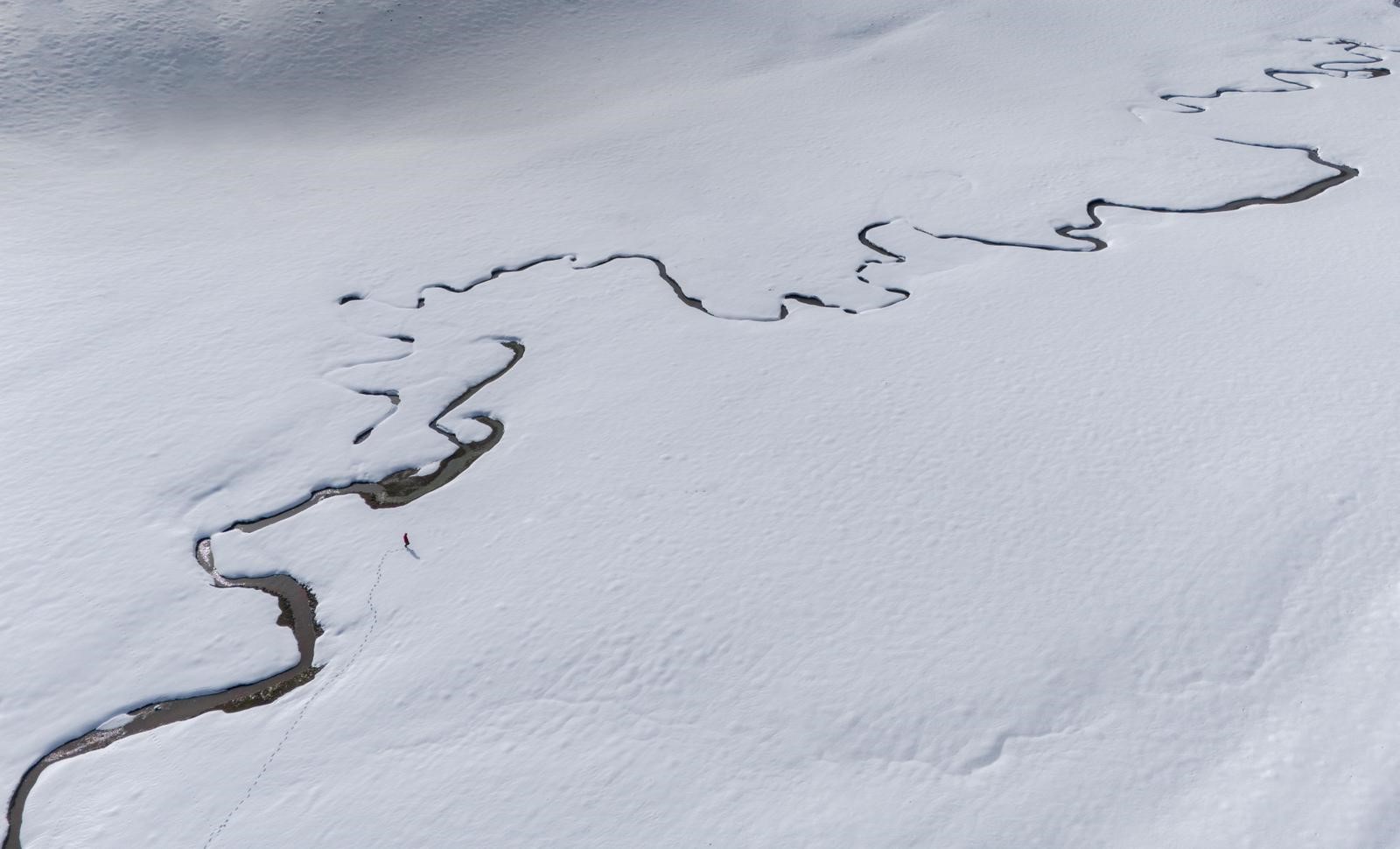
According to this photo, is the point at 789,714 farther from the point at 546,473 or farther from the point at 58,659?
the point at 58,659

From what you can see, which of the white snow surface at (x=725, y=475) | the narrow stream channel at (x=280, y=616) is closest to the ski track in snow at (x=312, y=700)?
the white snow surface at (x=725, y=475)

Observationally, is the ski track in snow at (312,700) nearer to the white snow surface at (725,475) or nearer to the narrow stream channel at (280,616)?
the white snow surface at (725,475)

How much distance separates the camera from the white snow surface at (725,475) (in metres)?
6.60

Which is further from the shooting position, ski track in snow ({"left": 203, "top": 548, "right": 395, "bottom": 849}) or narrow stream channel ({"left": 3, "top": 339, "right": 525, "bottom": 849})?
narrow stream channel ({"left": 3, "top": 339, "right": 525, "bottom": 849})

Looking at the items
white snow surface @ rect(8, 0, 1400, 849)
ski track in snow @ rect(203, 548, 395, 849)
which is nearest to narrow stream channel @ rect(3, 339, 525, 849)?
white snow surface @ rect(8, 0, 1400, 849)

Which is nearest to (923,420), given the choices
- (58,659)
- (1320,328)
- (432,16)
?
(1320,328)

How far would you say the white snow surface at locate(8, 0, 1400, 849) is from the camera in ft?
21.6

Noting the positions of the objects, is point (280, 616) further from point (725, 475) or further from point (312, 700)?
point (725, 475)

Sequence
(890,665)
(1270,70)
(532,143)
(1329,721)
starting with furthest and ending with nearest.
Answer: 1. (1270,70)
2. (532,143)
3. (890,665)
4. (1329,721)

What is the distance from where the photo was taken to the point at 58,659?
7.71 meters

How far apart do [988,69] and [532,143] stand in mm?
7923

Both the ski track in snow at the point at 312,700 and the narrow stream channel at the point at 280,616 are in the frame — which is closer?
the ski track in snow at the point at 312,700

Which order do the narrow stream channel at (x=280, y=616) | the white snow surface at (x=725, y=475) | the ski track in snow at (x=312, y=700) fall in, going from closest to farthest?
the ski track in snow at (x=312, y=700) → the white snow surface at (x=725, y=475) → the narrow stream channel at (x=280, y=616)

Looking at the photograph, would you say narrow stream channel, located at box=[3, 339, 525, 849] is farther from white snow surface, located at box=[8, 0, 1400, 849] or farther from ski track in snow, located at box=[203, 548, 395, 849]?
ski track in snow, located at box=[203, 548, 395, 849]
